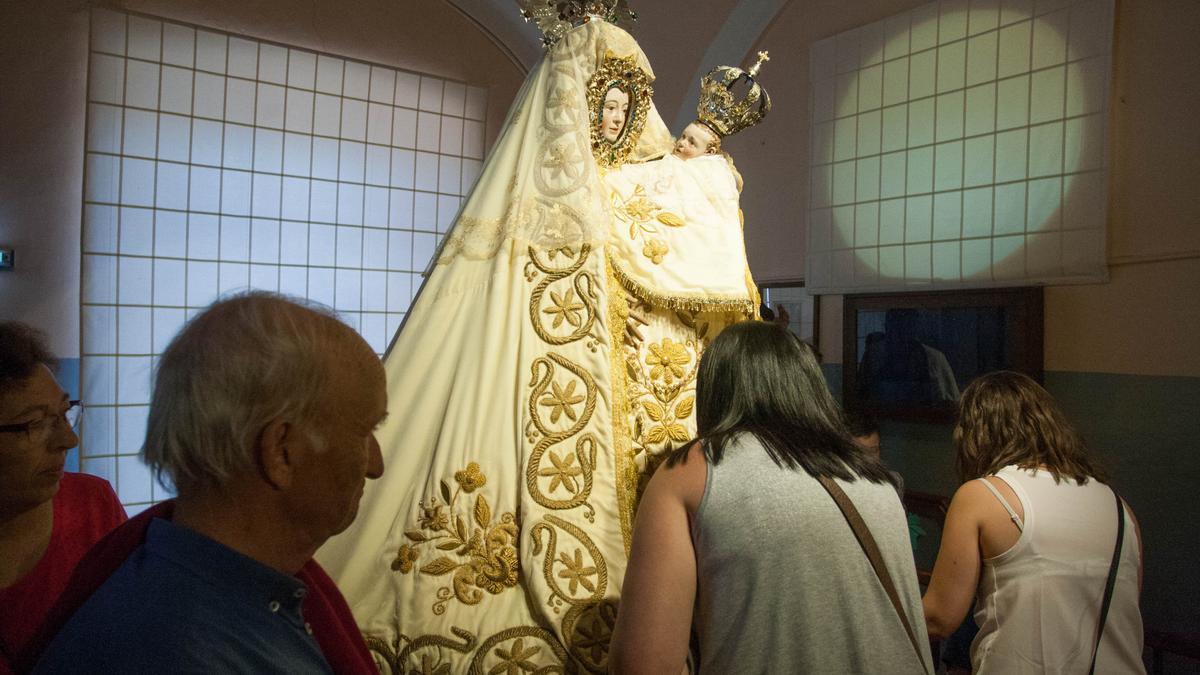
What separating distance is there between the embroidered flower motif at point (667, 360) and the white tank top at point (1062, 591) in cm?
82

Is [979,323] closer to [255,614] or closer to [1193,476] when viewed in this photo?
[1193,476]

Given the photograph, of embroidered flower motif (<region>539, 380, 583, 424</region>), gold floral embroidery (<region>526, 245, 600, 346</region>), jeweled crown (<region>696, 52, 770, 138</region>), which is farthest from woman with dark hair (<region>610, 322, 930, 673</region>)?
jeweled crown (<region>696, 52, 770, 138</region>)

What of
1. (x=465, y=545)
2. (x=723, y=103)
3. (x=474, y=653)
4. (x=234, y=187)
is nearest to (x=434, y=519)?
(x=465, y=545)

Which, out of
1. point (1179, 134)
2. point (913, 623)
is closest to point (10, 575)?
point (913, 623)

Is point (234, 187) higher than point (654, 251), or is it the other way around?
point (234, 187)

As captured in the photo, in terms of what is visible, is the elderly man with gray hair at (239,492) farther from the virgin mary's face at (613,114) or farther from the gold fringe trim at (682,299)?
the virgin mary's face at (613,114)

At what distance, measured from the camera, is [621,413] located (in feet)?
6.16

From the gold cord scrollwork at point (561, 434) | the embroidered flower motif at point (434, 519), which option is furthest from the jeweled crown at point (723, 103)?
the embroidered flower motif at point (434, 519)

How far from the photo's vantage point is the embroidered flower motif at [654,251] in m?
2.04

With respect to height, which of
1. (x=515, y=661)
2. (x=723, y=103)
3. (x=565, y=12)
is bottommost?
(x=515, y=661)

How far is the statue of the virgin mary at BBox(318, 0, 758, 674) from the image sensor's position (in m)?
1.58

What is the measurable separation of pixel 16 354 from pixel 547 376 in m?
0.99

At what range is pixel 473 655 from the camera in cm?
151

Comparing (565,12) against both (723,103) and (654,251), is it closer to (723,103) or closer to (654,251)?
(723,103)
